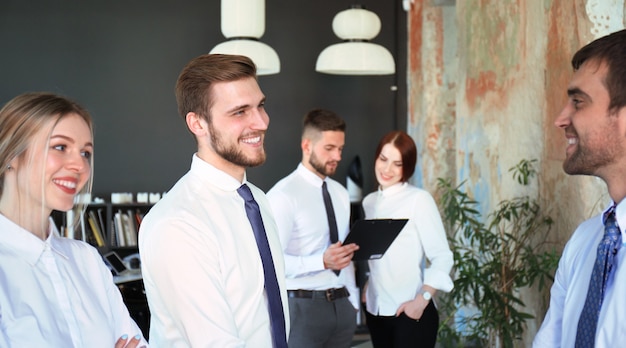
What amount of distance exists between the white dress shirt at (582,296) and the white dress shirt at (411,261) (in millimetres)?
1756

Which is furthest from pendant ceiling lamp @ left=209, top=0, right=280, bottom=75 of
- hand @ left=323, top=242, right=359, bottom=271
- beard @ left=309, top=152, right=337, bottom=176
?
hand @ left=323, top=242, right=359, bottom=271

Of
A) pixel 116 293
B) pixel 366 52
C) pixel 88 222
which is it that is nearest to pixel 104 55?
pixel 88 222

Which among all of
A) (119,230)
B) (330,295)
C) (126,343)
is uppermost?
(126,343)

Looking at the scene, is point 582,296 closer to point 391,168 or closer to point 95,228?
point 391,168

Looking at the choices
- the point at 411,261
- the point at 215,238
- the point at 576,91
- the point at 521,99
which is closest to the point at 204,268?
the point at 215,238

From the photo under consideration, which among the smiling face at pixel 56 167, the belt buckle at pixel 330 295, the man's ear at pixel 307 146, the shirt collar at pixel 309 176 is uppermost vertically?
the smiling face at pixel 56 167

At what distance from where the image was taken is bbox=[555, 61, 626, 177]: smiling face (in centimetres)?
231

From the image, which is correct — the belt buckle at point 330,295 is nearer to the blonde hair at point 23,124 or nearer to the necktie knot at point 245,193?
the necktie knot at point 245,193

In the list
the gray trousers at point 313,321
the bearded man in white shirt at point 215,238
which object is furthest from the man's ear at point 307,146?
the bearded man in white shirt at point 215,238

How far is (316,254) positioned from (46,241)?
7.03 ft

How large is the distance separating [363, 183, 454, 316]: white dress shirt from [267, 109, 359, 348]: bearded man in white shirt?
171 mm

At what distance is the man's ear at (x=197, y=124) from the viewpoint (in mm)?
2609

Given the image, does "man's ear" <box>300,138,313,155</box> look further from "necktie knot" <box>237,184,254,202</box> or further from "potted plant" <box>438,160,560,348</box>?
"necktie knot" <box>237,184,254,202</box>

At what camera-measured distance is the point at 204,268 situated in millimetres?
2369
